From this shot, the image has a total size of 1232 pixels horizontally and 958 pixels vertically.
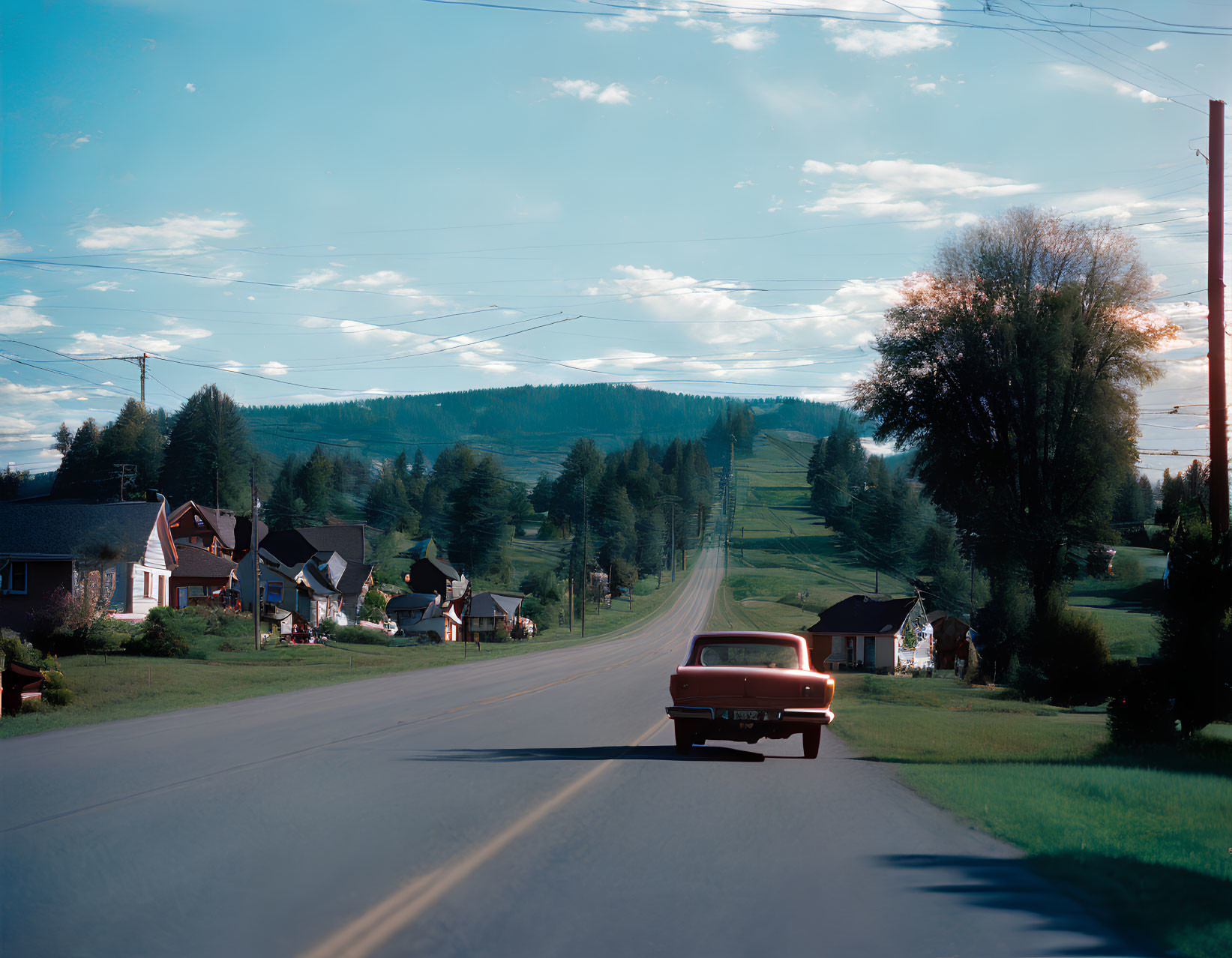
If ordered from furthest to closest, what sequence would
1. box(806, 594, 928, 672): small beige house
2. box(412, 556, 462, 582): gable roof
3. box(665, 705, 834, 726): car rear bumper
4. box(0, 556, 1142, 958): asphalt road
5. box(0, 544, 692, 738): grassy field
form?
box(412, 556, 462, 582): gable roof
box(806, 594, 928, 672): small beige house
box(0, 544, 692, 738): grassy field
box(665, 705, 834, 726): car rear bumper
box(0, 556, 1142, 958): asphalt road

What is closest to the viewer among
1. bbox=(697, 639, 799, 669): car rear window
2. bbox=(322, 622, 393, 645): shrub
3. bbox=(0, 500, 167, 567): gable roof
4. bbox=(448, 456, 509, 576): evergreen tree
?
bbox=(697, 639, 799, 669): car rear window

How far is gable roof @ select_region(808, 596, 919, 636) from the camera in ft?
248

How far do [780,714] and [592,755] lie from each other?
285cm

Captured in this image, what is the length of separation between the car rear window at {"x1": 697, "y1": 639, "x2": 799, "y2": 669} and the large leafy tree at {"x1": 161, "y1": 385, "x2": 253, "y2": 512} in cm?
11329

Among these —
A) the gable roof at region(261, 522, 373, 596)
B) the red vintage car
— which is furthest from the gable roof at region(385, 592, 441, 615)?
the red vintage car

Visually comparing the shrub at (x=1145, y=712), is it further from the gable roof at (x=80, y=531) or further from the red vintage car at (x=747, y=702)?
the gable roof at (x=80, y=531)

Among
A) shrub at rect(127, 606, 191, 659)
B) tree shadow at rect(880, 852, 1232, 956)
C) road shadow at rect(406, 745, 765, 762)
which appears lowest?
shrub at rect(127, 606, 191, 659)

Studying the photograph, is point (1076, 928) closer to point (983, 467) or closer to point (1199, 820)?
point (1199, 820)

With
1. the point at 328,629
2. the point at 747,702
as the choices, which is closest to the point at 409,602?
the point at 328,629

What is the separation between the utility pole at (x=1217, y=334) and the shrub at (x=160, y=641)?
1611 inches

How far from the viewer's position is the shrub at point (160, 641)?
4419 cm

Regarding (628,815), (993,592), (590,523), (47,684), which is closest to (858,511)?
(590,523)

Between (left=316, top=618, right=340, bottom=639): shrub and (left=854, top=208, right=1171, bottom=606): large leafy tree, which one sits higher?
(left=854, top=208, right=1171, bottom=606): large leafy tree

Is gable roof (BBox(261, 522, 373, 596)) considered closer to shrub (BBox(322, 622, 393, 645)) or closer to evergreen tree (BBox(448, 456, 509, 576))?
shrub (BBox(322, 622, 393, 645))
